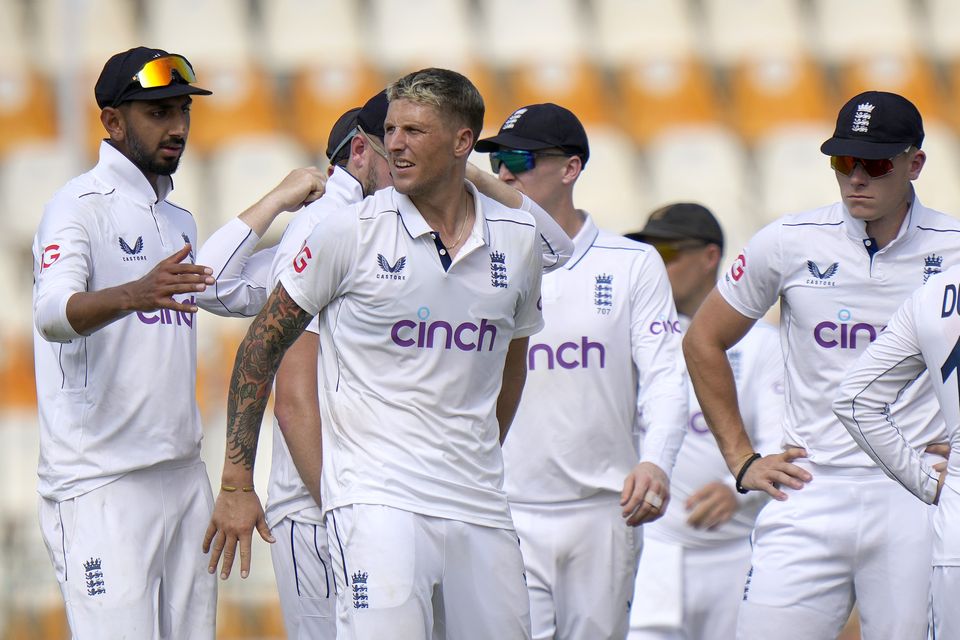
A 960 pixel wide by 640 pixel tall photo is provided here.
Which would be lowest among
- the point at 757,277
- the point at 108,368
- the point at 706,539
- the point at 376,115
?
the point at 706,539

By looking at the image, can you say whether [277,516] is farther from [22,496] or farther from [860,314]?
[22,496]

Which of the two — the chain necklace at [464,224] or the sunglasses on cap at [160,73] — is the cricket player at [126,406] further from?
the chain necklace at [464,224]

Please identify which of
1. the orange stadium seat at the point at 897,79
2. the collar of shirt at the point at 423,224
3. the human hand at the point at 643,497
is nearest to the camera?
the collar of shirt at the point at 423,224

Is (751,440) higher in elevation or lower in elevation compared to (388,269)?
lower

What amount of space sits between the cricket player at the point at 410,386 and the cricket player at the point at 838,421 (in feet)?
3.78

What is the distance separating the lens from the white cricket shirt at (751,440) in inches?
260

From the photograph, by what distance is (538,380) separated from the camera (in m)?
5.96

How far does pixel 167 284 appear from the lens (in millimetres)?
4273

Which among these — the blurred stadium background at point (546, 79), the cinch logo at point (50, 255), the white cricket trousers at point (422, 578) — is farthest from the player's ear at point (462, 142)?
the blurred stadium background at point (546, 79)

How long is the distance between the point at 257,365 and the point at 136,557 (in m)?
0.95

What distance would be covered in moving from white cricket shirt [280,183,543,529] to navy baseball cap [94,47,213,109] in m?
1.05

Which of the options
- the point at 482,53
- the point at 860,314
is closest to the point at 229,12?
the point at 482,53

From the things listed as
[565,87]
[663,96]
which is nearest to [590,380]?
[565,87]

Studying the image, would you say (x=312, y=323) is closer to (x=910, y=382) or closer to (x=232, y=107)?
(x=910, y=382)
